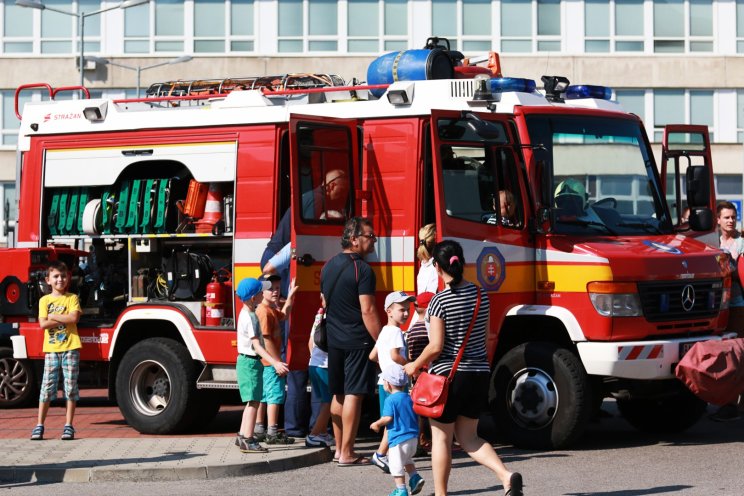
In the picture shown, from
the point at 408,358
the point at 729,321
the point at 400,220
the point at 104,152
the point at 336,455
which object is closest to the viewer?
the point at 408,358

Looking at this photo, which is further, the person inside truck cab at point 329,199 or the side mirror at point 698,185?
the side mirror at point 698,185

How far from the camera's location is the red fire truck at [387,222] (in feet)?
40.0

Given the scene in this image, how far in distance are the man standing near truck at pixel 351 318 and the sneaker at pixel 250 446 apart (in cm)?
77

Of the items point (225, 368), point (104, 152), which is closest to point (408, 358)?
point (225, 368)

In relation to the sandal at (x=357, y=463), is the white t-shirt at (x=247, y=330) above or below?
above

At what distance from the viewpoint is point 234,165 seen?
13.4 meters

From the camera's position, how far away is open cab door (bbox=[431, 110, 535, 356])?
1227cm

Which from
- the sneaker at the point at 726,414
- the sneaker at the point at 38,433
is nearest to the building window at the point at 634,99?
the sneaker at the point at 726,414

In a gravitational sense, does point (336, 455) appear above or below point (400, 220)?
below

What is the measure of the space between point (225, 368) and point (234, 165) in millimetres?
1854

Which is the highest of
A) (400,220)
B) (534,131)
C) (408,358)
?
(534,131)

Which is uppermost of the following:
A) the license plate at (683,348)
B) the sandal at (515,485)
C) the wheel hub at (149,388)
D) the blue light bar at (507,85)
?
the blue light bar at (507,85)

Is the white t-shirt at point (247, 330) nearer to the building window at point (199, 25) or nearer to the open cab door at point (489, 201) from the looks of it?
the open cab door at point (489, 201)

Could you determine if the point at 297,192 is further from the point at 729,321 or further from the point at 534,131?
the point at 729,321
